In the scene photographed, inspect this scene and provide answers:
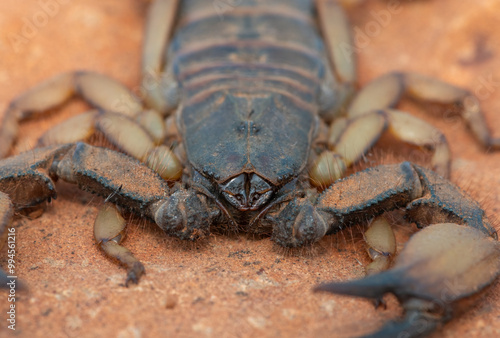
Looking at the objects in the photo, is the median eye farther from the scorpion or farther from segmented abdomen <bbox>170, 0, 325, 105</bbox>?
segmented abdomen <bbox>170, 0, 325, 105</bbox>

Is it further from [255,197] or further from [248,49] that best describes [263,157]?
[248,49]

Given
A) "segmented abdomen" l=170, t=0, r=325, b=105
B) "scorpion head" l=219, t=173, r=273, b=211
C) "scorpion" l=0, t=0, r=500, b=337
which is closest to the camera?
"scorpion" l=0, t=0, r=500, b=337

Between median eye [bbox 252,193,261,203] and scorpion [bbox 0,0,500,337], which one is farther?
median eye [bbox 252,193,261,203]

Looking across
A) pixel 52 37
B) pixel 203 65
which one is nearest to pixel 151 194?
pixel 203 65

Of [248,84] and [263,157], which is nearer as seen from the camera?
[263,157]

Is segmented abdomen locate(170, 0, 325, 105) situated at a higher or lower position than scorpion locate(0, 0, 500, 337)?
higher

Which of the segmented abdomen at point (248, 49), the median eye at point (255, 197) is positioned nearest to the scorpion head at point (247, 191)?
the median eye at point (255, 197)

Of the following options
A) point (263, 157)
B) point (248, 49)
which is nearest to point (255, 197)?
point (263, 157)

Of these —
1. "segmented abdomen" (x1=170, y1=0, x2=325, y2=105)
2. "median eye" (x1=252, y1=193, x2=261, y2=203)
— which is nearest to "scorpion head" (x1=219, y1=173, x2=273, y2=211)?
"median eye" (x1=252, y1=193, x2=261, y2=203)
